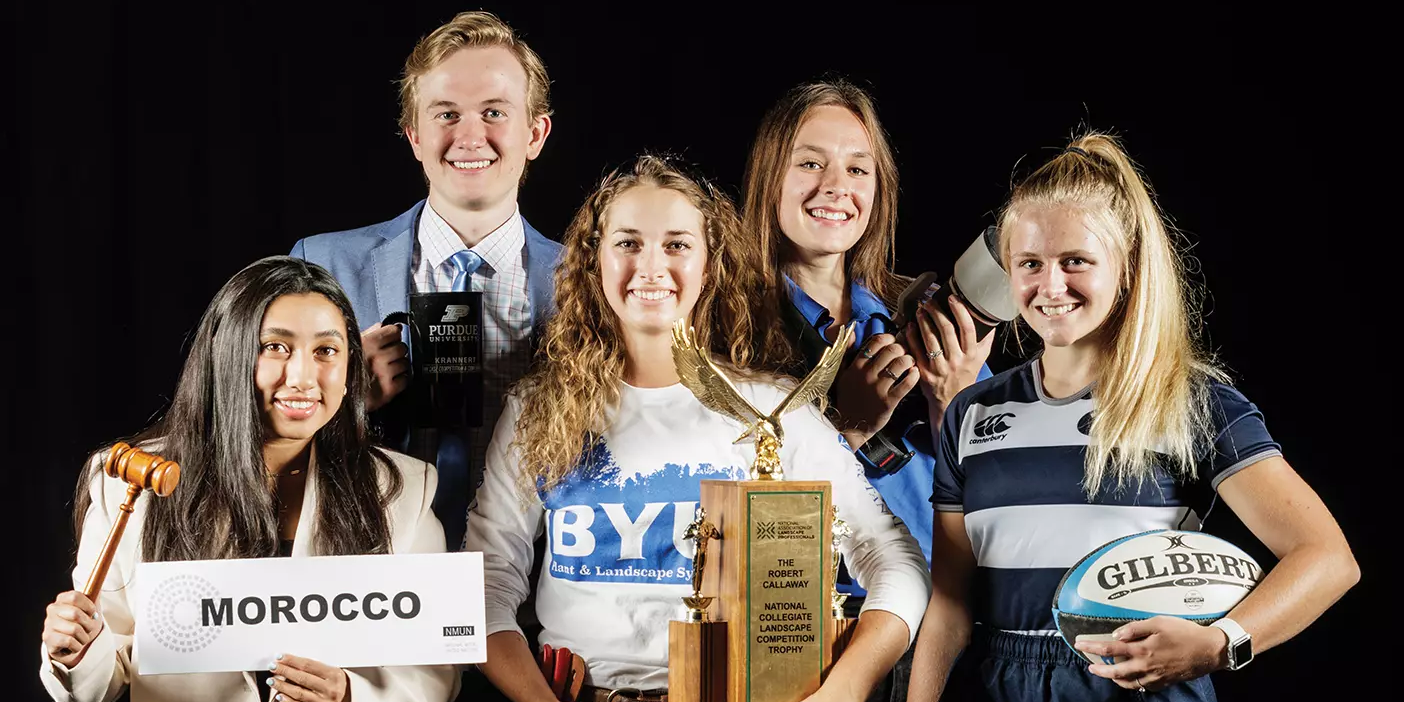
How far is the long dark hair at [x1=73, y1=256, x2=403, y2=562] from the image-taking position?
2873 mm

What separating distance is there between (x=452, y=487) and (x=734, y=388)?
893 mm

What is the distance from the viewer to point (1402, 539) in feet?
11.2

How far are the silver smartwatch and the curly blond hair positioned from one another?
3.83 ft

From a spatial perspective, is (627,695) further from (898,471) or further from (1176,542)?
(1176,542)

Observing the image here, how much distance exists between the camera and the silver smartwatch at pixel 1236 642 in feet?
8.40

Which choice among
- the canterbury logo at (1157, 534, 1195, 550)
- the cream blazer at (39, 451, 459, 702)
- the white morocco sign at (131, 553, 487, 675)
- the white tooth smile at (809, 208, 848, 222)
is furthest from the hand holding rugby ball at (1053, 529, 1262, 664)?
the cream blazer at (39, 451, 459, 702)

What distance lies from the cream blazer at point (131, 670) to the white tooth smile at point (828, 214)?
130 centimetres

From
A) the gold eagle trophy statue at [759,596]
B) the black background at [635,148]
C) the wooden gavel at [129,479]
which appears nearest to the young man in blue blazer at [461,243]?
the black background at [635,148]

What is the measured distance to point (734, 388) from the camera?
268 cm

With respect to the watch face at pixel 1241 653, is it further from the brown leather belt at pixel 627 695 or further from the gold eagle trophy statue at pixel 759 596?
the brown leather belt at pixel 627 695

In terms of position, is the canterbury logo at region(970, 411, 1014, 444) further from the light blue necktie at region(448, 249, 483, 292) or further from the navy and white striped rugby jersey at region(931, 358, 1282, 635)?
the light blue necktie at region(448, 249, 483, 292)

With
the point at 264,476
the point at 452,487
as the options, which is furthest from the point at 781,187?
the point at 264,476

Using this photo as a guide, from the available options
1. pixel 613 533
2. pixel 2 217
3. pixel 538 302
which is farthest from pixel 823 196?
pixel 2 217

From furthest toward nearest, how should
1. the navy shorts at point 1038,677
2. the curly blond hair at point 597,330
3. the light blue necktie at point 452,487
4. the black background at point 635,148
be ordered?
the black background at point 635,148 → the light blue necktie at point 452,487 → the curly blond hair at point 597,330 → the navy shorts at point 1038,677
